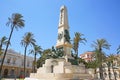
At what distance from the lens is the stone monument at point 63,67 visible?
2020 centimetres

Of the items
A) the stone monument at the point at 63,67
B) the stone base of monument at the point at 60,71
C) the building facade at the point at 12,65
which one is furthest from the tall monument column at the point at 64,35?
the building facade at the point at 12,65

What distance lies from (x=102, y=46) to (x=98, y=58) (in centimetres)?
440

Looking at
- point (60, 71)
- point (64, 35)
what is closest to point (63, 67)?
point (60, 71)

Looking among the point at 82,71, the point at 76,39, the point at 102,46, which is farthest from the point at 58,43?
the point at 102,46

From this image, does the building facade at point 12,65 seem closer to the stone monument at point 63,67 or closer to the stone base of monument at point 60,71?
the stone monument at point 63,67

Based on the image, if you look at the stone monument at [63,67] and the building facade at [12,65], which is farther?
the building facade at [12,65]

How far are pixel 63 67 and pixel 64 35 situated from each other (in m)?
6.90

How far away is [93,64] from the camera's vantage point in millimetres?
45625

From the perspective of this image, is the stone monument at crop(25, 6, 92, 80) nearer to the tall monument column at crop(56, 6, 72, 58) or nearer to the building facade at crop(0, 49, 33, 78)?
the tall monument column at crop(56, 6, 72, 58)

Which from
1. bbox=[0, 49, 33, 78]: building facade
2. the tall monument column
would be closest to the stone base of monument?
the tall monument column

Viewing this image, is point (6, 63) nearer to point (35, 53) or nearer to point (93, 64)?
point (35, 53)

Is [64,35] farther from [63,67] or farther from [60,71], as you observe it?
[60,71]

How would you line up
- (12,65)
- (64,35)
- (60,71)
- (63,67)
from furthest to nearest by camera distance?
(12,65) → (64,35) → (60,71) → (63,67)

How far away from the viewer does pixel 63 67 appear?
23.3 metres
